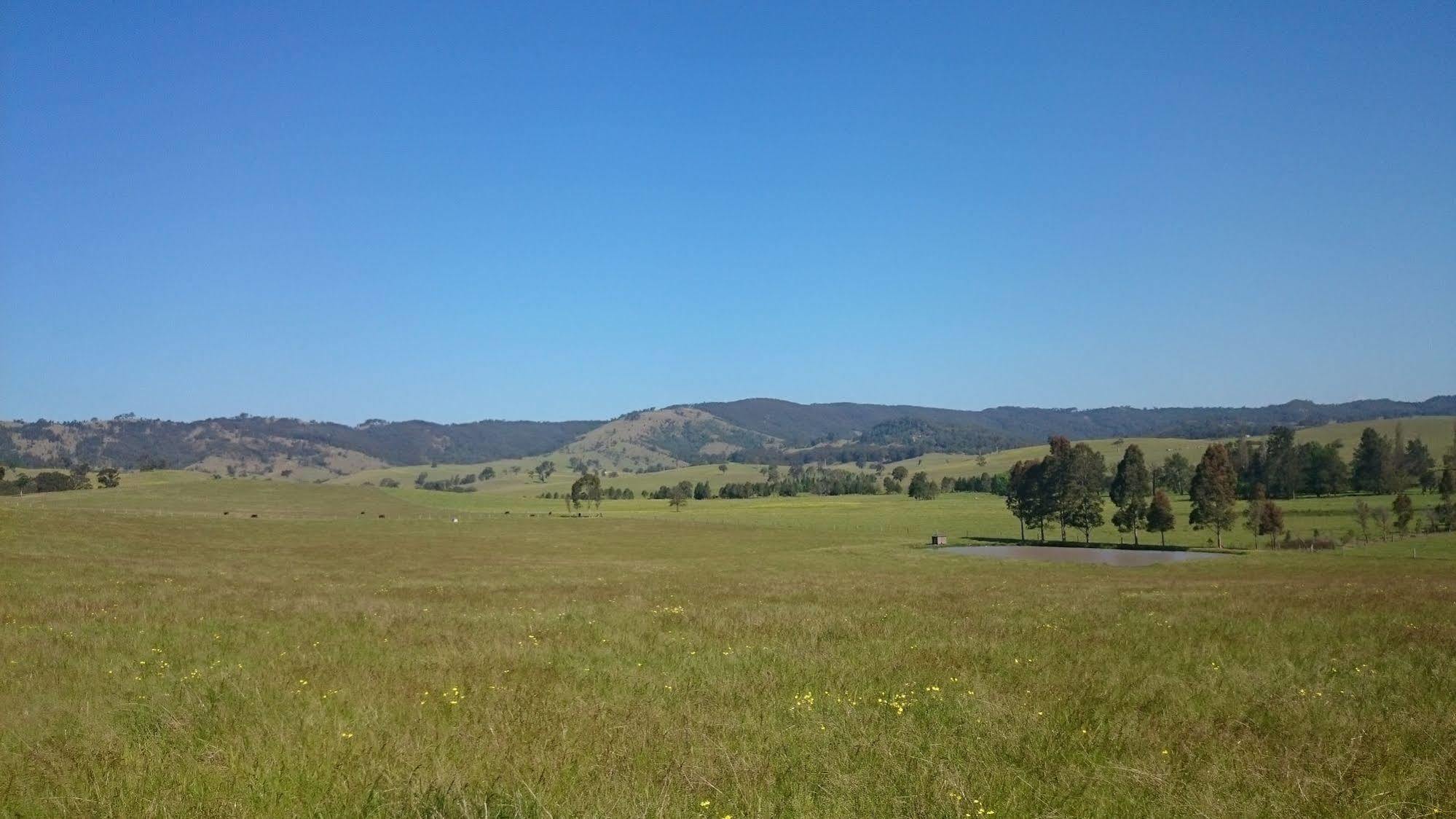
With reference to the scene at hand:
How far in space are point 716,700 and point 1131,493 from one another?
93951mm

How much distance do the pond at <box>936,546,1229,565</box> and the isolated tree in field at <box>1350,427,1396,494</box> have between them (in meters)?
74.2

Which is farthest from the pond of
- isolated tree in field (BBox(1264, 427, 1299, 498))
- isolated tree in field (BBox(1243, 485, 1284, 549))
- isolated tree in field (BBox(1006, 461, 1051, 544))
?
isolated tree in field (BBox(1264, 427, 1299, 498))

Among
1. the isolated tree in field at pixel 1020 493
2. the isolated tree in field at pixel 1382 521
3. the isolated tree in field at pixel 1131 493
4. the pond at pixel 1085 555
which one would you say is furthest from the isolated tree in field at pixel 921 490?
the pond at pixel 1085 555

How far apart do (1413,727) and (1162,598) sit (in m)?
17.0

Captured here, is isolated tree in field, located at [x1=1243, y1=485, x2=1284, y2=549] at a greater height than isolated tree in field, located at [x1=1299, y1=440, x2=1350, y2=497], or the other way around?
isolated tree in field, located at [x1=1299, y1=440, x2=1350, y2=497]

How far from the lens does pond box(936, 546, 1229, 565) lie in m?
66.9

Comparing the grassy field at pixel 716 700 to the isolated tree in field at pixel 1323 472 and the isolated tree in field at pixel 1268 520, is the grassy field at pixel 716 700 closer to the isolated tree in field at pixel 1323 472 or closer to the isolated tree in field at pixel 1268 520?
the isolated tree in field at pixel 1268 520

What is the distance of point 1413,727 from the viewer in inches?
372

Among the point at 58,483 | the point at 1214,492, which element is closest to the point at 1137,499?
the point at 1214,492

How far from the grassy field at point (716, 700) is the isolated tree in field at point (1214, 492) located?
64738mm

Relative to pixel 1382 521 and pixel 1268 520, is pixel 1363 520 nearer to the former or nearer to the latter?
pixel 1382 521

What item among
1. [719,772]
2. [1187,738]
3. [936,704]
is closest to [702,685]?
[936,704]

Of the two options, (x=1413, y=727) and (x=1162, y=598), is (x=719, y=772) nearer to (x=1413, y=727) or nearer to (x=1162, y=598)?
(x=1413, y=727)

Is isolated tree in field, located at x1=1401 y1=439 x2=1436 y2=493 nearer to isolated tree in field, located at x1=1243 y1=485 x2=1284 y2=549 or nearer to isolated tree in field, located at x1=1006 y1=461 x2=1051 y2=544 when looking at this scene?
isolated tree in field, located at x1=1243 y1=485 x2=1284 y2=549
